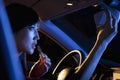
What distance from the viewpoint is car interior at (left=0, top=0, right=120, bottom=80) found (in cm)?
230

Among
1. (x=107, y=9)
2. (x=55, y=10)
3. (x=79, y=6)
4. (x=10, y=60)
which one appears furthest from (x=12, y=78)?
(x=55, y=10)

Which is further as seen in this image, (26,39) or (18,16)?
(26,39)

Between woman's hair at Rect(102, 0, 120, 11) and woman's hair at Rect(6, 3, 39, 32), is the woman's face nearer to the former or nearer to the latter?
woman's hair at Rect(6, 3, 39, 32)

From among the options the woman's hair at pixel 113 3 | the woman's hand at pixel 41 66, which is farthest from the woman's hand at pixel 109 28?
the woman's hand at pixel 41 66

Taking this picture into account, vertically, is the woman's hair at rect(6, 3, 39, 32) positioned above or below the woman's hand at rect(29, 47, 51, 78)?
above

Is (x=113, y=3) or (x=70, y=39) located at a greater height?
(x=113, y=3)

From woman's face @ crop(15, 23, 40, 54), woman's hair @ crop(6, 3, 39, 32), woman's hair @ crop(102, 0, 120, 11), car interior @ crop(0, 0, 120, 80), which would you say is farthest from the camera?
car interior @ crop(0, 0, 120, 80)

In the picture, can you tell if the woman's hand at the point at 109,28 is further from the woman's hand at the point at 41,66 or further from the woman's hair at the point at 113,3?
the woman's hand at the point at 41,66

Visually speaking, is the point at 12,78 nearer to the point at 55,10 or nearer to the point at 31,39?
the point at 31,39

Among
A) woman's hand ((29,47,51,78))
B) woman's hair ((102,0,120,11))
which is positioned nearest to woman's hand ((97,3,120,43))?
woman's hair ((102,0,120,11))

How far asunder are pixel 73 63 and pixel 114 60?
412 millimetres

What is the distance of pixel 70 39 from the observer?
2986 millimetres

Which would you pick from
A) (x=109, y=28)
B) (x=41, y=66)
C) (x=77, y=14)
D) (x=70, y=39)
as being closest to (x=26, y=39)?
(x=41, y=66)

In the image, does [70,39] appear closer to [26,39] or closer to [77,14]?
[77,14]
